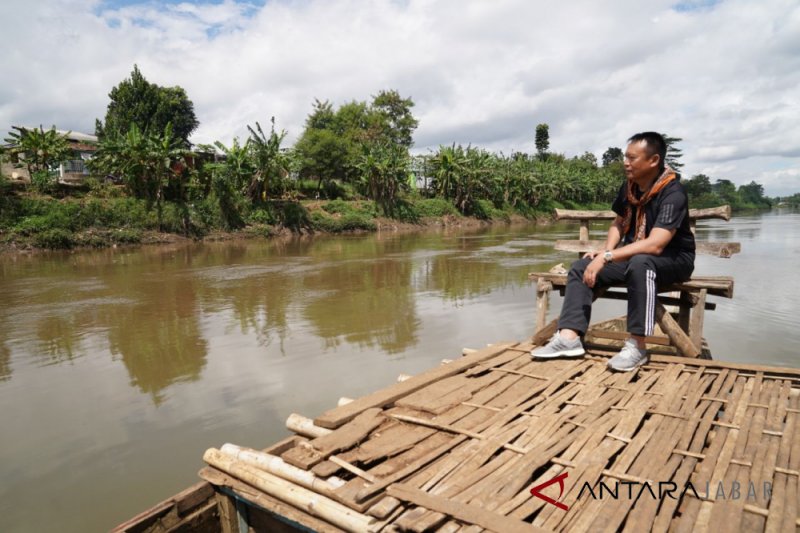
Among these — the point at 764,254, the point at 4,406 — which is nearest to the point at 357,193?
the point at 764,254

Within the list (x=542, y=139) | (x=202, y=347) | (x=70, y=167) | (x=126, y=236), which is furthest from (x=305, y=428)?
(x=542, y=139)

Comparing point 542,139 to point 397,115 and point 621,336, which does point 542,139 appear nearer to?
point 397,115

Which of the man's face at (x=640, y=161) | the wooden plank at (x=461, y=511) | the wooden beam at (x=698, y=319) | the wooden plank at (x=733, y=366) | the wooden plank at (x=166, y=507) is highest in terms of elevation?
the man's face at (x=640, y=161)

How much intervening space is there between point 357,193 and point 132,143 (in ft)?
48.7

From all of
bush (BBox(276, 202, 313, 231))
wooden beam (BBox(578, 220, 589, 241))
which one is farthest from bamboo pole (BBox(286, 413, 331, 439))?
bush (BBox(276, 202, 313, 231))

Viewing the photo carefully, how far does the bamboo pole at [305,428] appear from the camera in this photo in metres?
2.51

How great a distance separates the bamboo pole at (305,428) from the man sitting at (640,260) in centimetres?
173

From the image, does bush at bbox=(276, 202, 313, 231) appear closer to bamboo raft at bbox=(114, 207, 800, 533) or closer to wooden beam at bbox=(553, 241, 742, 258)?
wooden beam at bbox=(553, 241, 742, 258)

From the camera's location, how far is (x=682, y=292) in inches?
164

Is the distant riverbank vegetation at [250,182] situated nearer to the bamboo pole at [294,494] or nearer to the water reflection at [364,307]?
the water reflection at [364,307]

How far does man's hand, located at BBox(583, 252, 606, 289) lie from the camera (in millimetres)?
3506

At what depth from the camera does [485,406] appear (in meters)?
2.77

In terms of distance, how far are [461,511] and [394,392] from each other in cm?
119

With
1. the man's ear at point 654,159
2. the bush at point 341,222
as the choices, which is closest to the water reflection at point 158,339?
the man's ear at point 654,159
